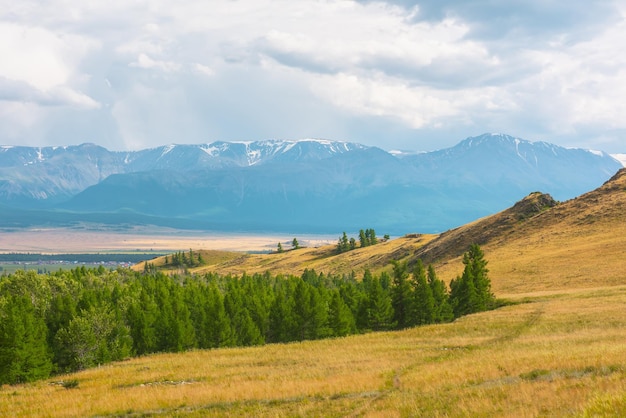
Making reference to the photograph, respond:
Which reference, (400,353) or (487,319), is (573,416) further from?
(487,319)

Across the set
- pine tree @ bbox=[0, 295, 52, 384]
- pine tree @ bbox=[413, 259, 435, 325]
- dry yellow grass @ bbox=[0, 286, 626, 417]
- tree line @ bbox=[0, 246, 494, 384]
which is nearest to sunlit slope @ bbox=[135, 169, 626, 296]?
tree line @ bbox=[0, 246, 494, 384]

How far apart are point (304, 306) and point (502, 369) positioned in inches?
2111

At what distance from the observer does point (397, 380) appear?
32938mm

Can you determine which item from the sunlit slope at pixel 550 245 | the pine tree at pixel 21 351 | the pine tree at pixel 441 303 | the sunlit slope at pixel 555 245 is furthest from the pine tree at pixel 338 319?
the sunlit slope at pixel 555 245

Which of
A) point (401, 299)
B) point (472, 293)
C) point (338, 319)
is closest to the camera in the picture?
point (338, 319)

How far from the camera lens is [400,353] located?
161ft

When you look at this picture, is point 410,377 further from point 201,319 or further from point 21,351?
point 201,319

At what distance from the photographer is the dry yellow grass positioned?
2302cm

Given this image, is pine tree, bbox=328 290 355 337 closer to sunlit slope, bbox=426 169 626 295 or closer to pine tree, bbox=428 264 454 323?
pine tree, bbox=428 264 454 323

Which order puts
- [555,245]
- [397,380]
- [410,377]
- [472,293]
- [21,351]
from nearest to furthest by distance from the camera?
[397,380] < [410,377] < [21,351] < [472,293] < [555,245]

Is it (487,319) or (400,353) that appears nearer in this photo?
(400,353)

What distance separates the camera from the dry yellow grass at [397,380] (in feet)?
75.5

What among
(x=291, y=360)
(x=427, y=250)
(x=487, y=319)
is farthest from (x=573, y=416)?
(x=427, y=250)

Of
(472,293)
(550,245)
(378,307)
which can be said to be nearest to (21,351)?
(378,307)
